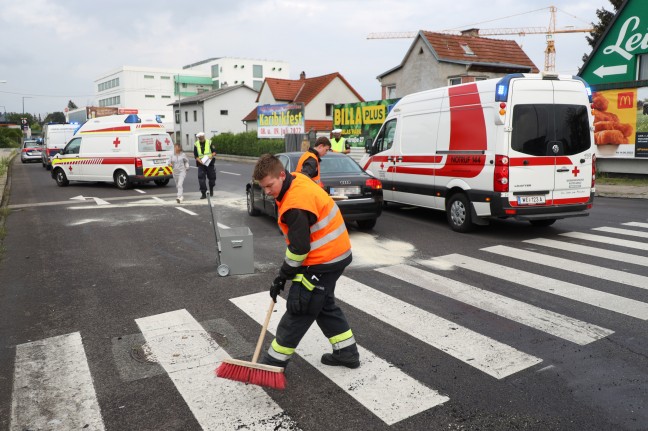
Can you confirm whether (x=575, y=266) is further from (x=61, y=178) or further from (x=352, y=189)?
(x=61, y=178)

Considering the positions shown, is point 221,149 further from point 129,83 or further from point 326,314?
point 129,83

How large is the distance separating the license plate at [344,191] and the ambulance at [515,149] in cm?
171

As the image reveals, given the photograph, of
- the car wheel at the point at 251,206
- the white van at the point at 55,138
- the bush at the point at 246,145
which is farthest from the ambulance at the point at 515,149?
the bush at the point at 246,145

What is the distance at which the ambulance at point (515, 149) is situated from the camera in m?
8.85

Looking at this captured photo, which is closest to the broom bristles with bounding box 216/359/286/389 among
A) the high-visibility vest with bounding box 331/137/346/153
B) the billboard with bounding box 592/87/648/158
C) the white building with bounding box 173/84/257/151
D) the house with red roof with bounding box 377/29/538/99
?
the high-visibility vest with bounding box 331/137/346/153

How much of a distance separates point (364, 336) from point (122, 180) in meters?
16.0

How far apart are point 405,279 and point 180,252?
3.80 meters

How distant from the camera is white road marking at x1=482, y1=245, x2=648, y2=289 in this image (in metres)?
6.64

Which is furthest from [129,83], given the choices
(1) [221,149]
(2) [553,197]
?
(2) [553,197]

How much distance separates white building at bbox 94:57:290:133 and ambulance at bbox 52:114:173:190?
8528 cm

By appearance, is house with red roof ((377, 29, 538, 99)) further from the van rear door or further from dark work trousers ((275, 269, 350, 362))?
dark work trousers ((275, 269, 350, 362))

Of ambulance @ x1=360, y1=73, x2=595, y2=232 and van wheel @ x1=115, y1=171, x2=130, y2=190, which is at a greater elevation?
ambulance @ x1=360, y1=73, x2=595, y2=232

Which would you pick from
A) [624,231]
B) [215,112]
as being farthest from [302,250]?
[215,112]

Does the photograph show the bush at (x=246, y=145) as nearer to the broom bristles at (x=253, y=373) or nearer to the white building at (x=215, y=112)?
the white building at (x=215, y=112)
